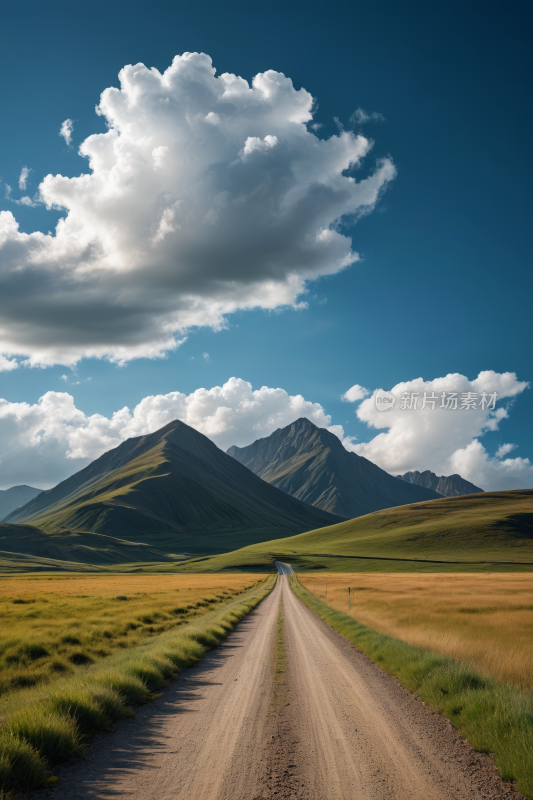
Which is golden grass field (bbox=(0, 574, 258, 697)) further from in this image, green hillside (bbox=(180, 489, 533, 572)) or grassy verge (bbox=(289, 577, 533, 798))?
green hillside (bbox=(180, 489, 533, 572))

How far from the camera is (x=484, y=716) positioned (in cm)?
970

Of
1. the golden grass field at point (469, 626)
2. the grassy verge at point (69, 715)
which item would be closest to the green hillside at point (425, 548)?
the golden grass field at point (469, 626)

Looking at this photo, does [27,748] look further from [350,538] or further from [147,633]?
[350,538]

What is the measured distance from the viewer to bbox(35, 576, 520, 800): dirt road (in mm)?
7258

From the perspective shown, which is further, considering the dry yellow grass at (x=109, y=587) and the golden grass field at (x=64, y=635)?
the dry yellow grass at (x=109, y=587)

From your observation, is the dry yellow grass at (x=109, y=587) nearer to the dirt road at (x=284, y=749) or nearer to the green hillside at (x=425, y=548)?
the dirt road at (x=284, y=749)

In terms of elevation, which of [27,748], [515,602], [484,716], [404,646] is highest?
[27,748]

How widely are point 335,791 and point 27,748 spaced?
5165mm

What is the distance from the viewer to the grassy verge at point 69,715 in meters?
7.11

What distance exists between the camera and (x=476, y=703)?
1029cm

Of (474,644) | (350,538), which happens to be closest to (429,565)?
(350,538)

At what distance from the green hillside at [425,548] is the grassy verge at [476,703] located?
374 ft

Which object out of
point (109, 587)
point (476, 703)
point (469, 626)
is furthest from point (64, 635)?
point (109, 587)

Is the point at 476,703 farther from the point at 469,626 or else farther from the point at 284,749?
the point at 469,626
